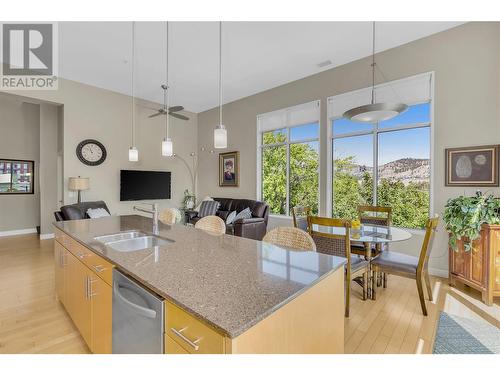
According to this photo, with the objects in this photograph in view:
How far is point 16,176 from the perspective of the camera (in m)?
6.31

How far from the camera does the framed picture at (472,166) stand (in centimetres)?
303

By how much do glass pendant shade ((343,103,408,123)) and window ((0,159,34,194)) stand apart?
788cm

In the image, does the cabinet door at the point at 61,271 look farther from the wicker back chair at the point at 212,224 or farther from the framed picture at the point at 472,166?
the framed picture at the point at 472,166

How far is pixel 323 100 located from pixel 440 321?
3746 mm

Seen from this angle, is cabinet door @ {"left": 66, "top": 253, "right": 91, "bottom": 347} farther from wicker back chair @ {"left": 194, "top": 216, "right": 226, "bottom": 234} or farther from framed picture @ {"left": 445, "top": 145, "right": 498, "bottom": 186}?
framed picture @ {"left": 445, "top": 145, "right": 498, "bottom": 186}

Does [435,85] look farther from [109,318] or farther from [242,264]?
[109,318]

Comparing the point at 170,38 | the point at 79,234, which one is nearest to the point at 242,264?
the point at 79,234

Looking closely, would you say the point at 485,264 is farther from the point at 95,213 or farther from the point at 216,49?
the point at 95,213

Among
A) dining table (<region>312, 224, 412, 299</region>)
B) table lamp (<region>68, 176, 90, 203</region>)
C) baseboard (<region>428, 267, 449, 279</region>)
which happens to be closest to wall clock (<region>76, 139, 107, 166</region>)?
table lamp (<region>68, 176, 90, 203</region>)

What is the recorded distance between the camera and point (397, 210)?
12.9 ft

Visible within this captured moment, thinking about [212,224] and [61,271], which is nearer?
[61,271]

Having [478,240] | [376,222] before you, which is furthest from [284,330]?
[376,222]

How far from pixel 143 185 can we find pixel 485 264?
6400 mm

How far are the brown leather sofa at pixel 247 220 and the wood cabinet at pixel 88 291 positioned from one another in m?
2.70
